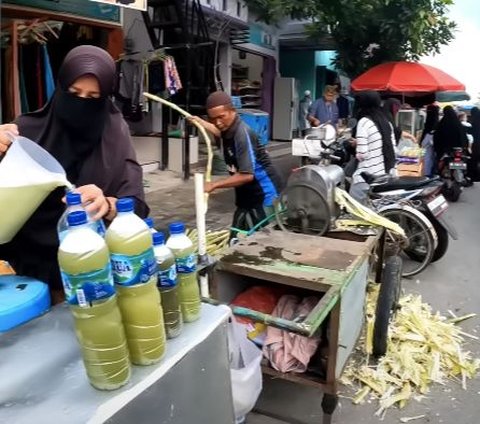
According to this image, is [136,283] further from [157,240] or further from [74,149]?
[74,149]

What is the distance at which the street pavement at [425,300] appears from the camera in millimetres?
2725

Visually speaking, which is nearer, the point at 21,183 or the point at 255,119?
the point at 21,183

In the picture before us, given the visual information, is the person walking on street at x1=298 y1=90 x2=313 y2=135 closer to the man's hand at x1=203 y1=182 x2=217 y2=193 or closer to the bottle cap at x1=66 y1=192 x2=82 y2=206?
the man's hand at x1=203 y1=182 x2=217 y2=193

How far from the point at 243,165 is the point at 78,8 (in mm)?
4286

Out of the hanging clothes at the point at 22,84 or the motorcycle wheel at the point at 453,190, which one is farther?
the motorcycle wheel at the point at 453,190

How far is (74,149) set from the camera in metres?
1.83

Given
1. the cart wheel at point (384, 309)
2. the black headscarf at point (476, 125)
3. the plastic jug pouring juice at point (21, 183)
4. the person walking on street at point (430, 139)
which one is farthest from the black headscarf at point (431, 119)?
the plastic jug pouring juice at point (21, 183)

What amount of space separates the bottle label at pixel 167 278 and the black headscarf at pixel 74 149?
58cm

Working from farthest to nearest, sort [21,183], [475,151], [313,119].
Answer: [475,151] < [313,119] < [21,183]

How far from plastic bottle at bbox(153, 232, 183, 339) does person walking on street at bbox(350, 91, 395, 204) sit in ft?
13.2

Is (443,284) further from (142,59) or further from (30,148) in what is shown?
(142,59)

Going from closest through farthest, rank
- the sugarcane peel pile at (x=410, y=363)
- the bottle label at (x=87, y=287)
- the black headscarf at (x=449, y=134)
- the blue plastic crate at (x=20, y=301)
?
the bottle label at (x=87, y=287), the blue plastic crate at (x=20, y=301), the sugarcane peel pile at (x=410, y=363), the black headscarf at (x=449, y=134)

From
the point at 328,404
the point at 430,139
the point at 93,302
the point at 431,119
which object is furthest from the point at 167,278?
the point at 431,119

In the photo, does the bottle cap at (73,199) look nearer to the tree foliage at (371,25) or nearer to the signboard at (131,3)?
the signboard at (131,3)
